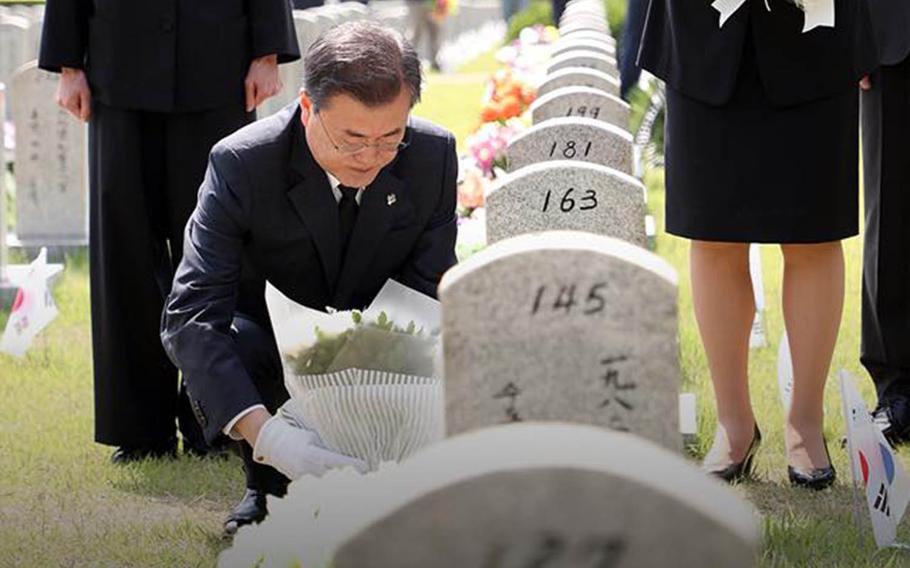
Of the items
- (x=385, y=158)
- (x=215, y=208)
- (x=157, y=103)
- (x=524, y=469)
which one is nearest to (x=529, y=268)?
(x=524, y=469)

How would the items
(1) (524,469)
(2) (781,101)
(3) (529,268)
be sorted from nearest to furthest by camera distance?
(1) (524,469) → (3) (529,268) → (2) (781,101)

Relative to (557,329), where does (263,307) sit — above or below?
below

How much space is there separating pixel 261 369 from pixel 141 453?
1367 millimetres

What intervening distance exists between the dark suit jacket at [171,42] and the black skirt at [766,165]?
136cm

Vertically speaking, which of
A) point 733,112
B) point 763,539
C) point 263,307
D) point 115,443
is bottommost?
point 115,443

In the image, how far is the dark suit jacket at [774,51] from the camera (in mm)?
5496

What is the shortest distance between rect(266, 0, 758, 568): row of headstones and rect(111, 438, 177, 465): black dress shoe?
210 centimetres

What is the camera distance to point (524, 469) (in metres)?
2.64

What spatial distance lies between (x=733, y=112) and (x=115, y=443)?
6.71 ft

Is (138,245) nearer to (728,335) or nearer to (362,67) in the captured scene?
(728,335)

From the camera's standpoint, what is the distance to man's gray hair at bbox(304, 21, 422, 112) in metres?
4.50

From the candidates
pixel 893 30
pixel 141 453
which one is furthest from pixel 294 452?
pixel 893 30

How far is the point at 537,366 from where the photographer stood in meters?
3.26

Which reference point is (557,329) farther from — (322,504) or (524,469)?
(322,504)
